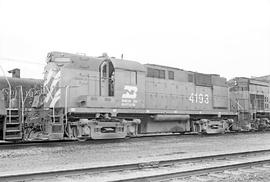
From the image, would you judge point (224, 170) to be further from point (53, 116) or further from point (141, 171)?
point (53, 116)

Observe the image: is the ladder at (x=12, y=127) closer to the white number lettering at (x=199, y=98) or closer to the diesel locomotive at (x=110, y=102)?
the diesel locomotive at (x=110, y=102)

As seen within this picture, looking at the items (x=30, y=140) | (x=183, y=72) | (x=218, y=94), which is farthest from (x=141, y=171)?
(x=218, y=94)

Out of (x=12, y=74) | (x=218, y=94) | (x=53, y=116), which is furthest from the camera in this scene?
(x=12, y=74)

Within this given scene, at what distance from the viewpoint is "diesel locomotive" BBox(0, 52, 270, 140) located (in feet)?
36.7

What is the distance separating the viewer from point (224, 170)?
645 cm

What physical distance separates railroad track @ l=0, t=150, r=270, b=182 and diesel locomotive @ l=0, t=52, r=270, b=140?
4.55 metres

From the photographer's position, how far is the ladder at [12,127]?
9.42 m

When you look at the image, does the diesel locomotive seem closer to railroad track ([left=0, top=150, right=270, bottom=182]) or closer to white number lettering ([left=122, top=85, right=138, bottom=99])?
white number lettering ([left=122, top=85, right=138, bottom=99])

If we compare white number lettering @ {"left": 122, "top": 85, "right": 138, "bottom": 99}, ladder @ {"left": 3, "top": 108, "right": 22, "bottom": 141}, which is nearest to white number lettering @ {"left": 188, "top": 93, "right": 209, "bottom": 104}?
white number lettering @ {"left": 122, "top": 85, "right": 138, "bottom": 99}

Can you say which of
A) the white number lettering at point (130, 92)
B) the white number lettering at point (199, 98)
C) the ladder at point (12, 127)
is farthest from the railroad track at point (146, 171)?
the white number lettering at point (199, 98)

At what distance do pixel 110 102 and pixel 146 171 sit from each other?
639 centimetres

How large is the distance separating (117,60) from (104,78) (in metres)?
0.90

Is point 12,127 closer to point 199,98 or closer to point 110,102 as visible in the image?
point 110,102

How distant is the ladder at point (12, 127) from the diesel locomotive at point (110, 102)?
0.16 ft
